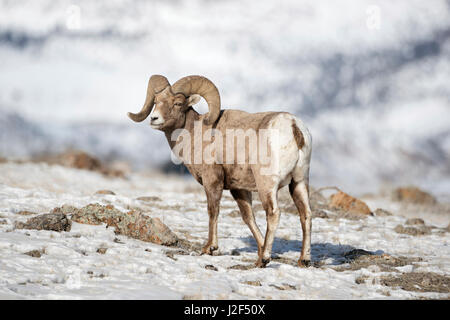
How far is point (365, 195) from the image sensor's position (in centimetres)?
3259

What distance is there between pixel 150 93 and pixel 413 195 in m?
25.3

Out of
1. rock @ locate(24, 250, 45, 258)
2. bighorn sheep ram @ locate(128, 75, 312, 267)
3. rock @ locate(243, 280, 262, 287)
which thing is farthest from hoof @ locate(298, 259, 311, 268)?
rock @ locate(24, 250, 45, 258)

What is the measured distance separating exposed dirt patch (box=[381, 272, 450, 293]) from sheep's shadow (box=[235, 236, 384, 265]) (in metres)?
1.81

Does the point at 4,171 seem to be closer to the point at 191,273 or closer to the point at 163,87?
the point at 163,87

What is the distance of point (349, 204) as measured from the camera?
66.5ft

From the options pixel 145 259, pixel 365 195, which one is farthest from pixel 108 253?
pixel 365 195

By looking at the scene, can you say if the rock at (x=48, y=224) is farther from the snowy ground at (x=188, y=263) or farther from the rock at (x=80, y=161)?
the rock at (x=80, y=161)

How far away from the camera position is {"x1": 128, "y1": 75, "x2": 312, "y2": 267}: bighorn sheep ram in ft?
31.0

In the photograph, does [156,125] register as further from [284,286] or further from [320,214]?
[320,214]

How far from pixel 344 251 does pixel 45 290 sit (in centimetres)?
789

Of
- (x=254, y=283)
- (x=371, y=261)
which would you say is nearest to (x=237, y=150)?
(x=254, y=283)

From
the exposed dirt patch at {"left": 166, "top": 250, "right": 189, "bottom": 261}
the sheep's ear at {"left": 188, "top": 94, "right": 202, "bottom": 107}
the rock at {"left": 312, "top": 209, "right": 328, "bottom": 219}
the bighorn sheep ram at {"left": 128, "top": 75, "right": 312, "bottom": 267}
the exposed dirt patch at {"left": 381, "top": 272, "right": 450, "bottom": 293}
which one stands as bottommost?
the exposed dirt patch at {"left": 381, "top": 272, "right": 450, "bottom": 293}

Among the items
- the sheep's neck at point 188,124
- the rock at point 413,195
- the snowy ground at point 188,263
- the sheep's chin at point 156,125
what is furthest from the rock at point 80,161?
the sheep's chin at point 156,125

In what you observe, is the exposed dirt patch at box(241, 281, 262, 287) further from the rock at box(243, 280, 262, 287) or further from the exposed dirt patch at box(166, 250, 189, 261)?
the exposed dirt patch at box(166, 250, 189, 261)
